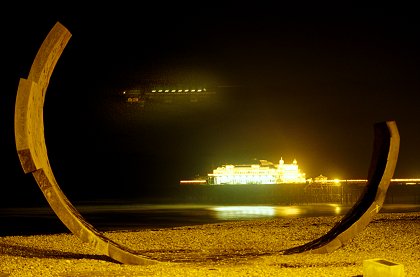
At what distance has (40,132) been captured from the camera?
25.9ft

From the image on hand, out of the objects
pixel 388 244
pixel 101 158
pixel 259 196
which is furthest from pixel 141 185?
pixel 388 244

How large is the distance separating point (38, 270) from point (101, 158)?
62.3m

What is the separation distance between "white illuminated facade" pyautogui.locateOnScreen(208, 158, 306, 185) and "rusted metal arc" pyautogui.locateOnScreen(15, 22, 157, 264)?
54959 mm

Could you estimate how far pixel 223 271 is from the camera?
793cm

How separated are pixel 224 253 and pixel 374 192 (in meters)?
2.89

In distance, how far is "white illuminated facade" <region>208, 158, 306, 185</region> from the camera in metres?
63.9

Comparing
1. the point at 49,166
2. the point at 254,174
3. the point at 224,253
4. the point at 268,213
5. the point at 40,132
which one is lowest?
the point at 224,253

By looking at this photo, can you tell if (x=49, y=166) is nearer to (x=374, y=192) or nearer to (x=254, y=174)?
(x=374, y=192)

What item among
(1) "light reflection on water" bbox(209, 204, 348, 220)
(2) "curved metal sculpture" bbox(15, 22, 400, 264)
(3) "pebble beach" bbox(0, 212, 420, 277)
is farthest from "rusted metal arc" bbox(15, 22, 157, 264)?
(1) "light reflection on water" bbox(209, 204, 348, 220)

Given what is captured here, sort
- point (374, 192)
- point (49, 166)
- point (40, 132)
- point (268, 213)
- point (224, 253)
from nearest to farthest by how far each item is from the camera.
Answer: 1. point (40, 132)
2. point (49, 166)
3. point (374, 192)
4. point (224, 253)
5. point (268, 213)

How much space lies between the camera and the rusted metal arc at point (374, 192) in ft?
29.0

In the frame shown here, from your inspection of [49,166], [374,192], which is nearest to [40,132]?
[49,166]

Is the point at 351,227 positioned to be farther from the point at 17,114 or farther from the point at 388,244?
the point at 17,114

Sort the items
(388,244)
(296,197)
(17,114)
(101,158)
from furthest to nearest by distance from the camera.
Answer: (101,158)
(296,197)
(388,244)
(17,114)
